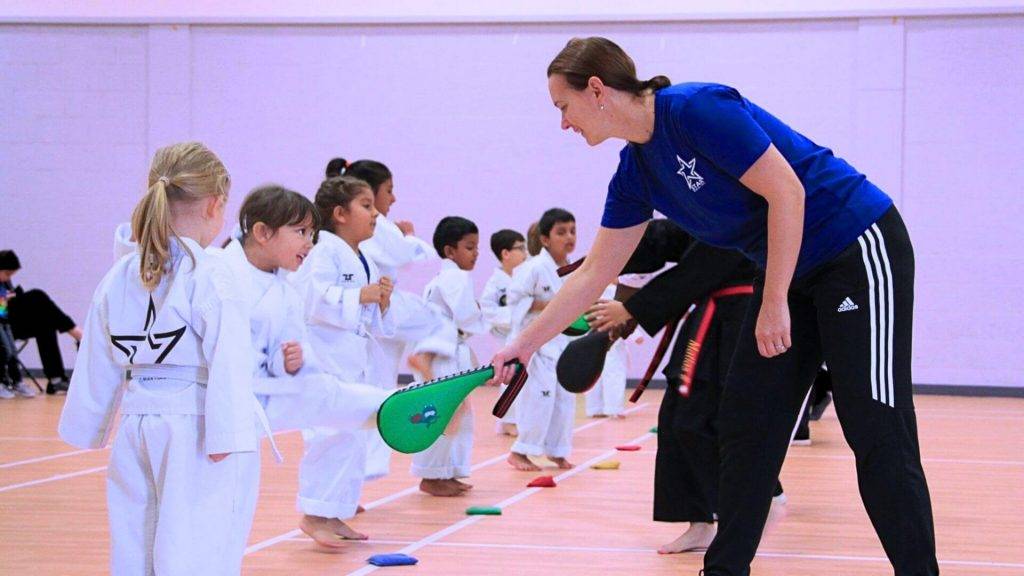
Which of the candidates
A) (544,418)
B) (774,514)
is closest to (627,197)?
(774,514)

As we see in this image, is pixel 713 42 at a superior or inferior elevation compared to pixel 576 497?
superior

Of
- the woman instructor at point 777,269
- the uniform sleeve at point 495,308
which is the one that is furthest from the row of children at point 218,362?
the uniform sleeve at point 495,308

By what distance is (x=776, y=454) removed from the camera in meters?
2.82

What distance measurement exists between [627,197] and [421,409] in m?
0.75

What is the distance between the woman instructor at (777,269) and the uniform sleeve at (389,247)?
2.70 meters

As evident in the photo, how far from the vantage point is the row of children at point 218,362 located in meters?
2.66

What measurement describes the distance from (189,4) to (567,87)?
11.2 metres

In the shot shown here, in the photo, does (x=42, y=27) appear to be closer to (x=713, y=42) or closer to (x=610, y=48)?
(x=713, y=42)

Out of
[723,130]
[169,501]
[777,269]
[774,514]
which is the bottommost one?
[774,514]

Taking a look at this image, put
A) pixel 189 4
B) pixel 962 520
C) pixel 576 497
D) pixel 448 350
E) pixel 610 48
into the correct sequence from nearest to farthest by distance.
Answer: pixel 610 48, pixel 962 520, pixel 576 497, pixel 448 350, pixel 189 4

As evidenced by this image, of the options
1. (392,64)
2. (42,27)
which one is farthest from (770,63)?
(42,27)

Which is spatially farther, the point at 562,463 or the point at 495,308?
the point at 495,308

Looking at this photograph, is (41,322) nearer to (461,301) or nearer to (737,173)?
(461,301)

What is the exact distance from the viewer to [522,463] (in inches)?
259
